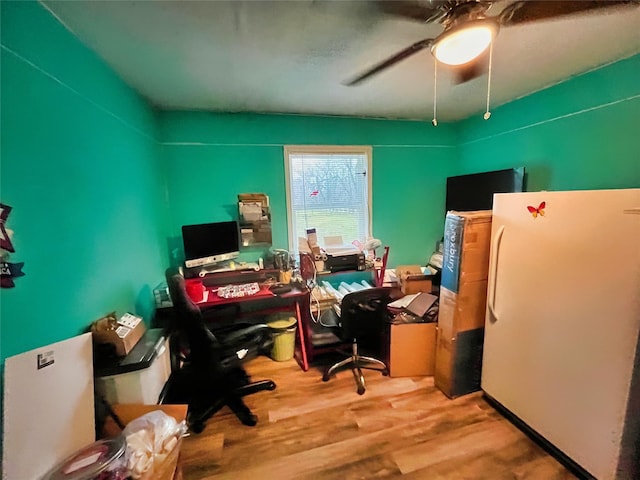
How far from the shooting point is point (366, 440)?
5.78 ft

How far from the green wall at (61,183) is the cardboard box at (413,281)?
2467 mm

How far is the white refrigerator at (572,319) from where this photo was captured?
128 centimetres

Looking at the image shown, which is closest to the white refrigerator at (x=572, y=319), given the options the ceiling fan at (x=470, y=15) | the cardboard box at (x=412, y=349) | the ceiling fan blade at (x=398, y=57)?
the cardboard box at (x=412, y=349)

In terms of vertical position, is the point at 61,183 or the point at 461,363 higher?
the point at 61,183

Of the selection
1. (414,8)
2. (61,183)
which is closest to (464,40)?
(414,8)

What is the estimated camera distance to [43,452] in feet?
3.61

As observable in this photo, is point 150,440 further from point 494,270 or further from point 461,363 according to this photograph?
point 494,270

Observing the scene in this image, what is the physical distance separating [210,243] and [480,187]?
2.83 meters

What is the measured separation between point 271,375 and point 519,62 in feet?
10.2

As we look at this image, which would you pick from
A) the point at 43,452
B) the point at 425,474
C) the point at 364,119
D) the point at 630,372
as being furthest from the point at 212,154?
the point at 630,372

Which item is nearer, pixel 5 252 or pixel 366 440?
pixel 5 252

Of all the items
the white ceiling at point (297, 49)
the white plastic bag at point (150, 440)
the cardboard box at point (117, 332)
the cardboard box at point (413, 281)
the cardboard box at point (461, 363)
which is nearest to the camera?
the white plastic bag at point (150, 440)

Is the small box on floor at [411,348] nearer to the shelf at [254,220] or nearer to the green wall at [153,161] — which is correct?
the green wall at [153,161]

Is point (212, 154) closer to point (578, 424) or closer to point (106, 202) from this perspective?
point (106, 202)
